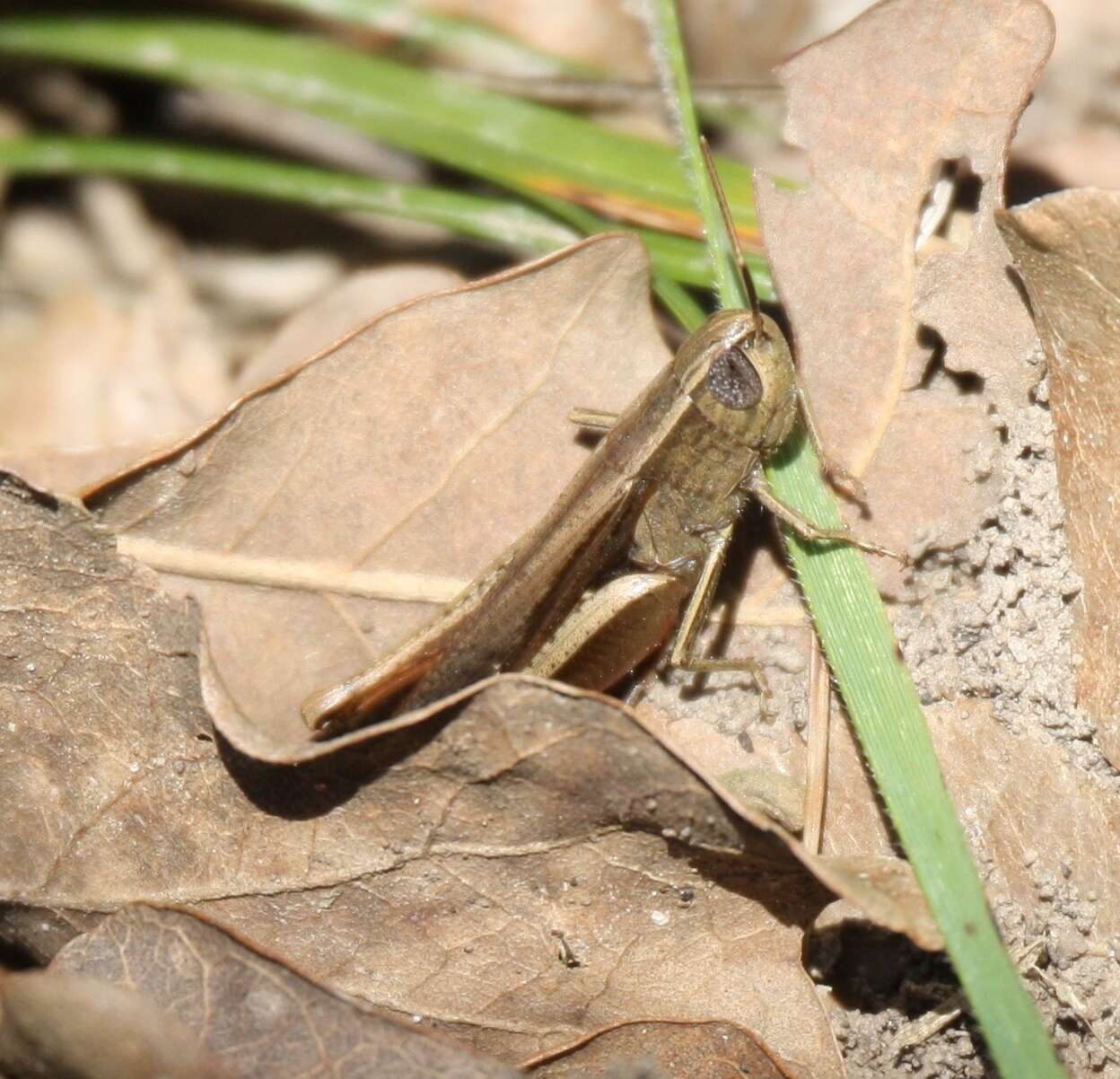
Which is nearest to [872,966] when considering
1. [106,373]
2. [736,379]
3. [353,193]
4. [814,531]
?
[814,531]

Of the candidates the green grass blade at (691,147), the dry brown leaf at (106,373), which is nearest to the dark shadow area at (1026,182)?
the green grass blade at (691,147)

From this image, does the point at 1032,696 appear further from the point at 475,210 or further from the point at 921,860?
the point at 475,210

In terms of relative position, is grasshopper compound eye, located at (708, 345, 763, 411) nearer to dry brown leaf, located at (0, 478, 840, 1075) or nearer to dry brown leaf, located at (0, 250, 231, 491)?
dry brown leaf, located at (0, 478, 840, 1075)

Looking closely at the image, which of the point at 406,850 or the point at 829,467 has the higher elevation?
the point at 829,467

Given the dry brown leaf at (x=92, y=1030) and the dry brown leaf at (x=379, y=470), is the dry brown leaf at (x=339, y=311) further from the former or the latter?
the dry brown leaf at (x=92, y=1030)

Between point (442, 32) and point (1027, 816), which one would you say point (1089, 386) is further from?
point (442, 32)

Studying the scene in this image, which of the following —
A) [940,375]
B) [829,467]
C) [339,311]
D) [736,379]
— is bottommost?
[339,311]

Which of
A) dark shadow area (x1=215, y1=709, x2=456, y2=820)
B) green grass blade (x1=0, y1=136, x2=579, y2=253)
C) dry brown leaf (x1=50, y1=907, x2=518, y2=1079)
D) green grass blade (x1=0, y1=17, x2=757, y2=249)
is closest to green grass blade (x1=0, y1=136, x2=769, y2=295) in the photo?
green grass blade (x1=0, y1=136, x2=579, y2=253)
